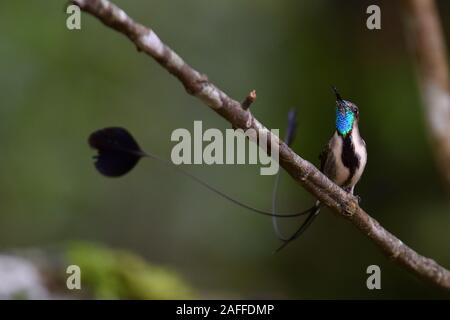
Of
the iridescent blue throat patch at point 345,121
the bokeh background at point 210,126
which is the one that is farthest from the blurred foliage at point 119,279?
the iridescent blue throat patch at point 345,121

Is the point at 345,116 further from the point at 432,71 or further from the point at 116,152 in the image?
the point at 432,71

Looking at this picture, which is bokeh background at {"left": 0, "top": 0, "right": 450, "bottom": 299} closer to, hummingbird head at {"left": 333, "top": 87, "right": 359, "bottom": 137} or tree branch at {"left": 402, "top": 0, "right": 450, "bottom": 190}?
tree branch at {"left": 402, "top": 0, "right": 450, "bottom": 190}

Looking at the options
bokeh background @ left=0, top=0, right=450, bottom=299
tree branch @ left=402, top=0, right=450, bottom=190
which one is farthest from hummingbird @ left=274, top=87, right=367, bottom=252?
bokeh background @ left=0, top=0, right=450, bottom=299

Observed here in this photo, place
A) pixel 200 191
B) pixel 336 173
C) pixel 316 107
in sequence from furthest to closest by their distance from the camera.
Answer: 1. pixel 200 191
2. pixel 316 107
3. pixel 336 173

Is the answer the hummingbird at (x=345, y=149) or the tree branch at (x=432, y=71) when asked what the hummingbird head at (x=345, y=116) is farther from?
the tree branch at (x=432, y=71)

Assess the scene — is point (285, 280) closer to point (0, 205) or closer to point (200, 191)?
point (200, 191)

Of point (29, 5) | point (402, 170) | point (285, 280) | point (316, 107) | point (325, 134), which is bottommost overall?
point (285, 280)
